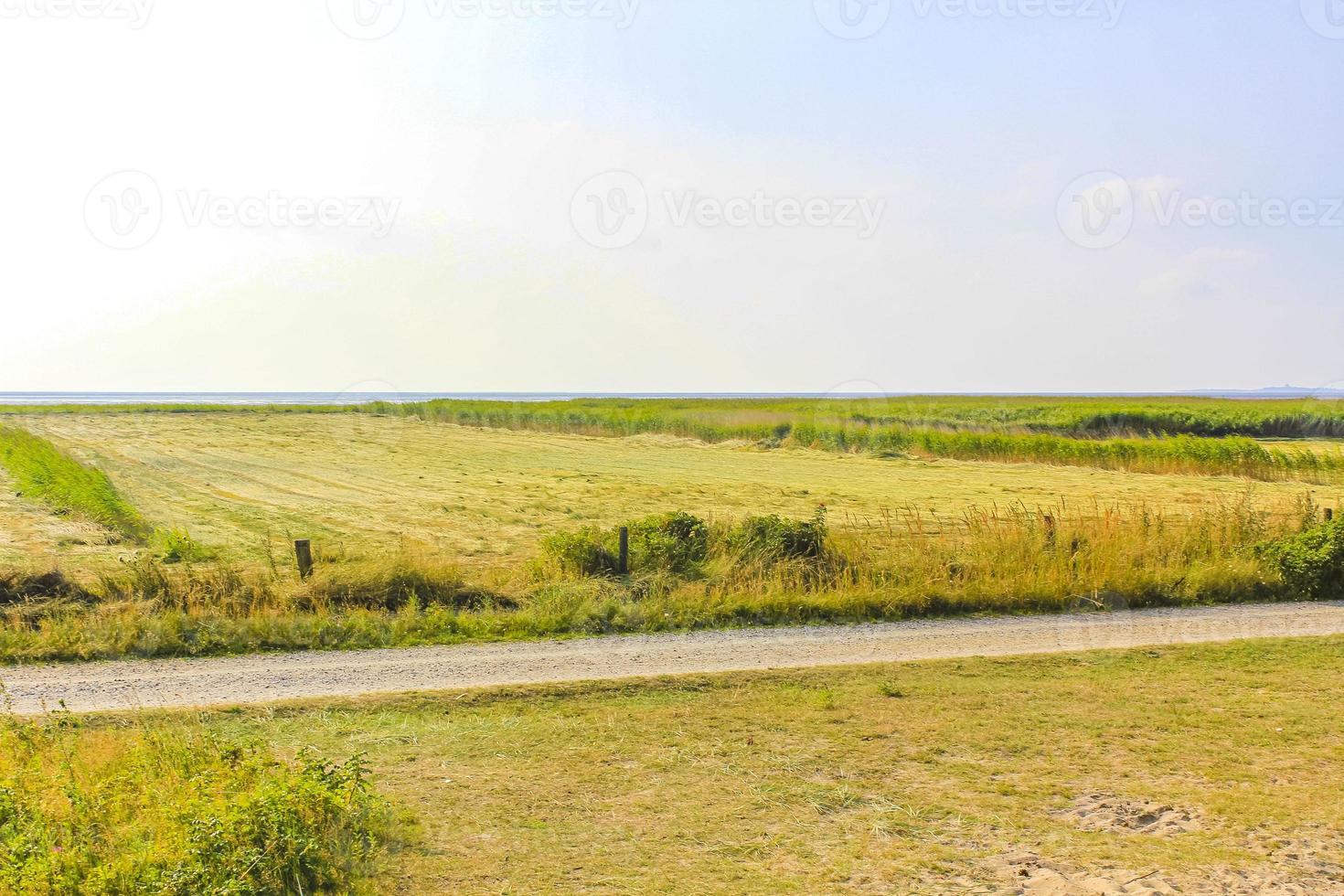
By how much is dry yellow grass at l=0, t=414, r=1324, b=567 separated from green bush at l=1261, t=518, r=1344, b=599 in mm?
3305

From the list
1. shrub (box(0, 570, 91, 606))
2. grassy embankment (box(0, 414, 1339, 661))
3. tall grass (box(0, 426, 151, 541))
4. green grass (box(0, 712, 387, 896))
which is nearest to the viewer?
green grass (box(0, 712, 387, 896))

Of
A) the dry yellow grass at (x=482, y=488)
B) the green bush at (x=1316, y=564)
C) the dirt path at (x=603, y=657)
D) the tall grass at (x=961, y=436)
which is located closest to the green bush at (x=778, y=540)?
the dirt path at (x=603, y=657)

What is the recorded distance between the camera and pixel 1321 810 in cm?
728

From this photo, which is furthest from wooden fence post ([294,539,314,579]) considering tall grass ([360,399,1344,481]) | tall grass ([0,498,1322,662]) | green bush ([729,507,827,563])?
tall grass ([360,399,1344,481])

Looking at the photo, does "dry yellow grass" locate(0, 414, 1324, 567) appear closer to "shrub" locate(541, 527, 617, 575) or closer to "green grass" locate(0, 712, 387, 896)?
"shrub" locate(541, 527, 617, 575)

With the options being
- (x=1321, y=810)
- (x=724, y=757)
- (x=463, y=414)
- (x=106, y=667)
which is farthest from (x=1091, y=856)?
(x=463, y=414)

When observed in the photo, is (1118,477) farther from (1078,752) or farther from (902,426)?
(1078,752)

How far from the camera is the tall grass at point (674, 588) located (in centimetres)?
1377

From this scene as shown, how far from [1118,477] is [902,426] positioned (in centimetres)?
1928

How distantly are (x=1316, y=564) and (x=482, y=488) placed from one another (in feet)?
90.3

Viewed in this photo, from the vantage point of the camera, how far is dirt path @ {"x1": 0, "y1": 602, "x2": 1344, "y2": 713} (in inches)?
448

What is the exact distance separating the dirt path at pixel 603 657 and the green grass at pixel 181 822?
10.7 feet

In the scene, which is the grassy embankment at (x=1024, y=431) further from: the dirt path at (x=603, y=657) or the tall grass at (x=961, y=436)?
the dirt path at (x=603, y=657)

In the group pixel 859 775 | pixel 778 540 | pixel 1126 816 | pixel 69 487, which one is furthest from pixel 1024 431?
pixel 1126 816
